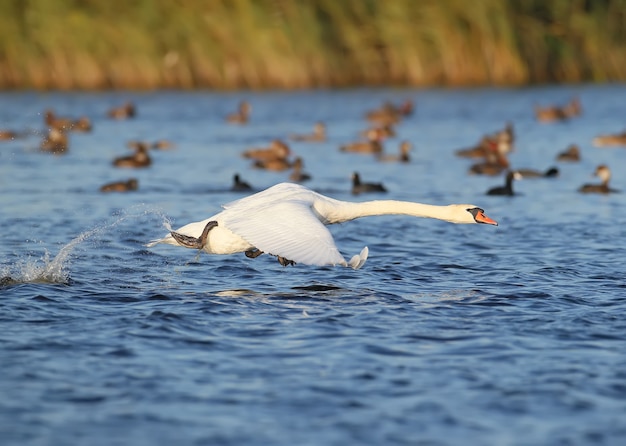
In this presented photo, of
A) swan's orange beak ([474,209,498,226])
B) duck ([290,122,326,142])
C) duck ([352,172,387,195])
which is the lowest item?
duck ([352,172,387,195])

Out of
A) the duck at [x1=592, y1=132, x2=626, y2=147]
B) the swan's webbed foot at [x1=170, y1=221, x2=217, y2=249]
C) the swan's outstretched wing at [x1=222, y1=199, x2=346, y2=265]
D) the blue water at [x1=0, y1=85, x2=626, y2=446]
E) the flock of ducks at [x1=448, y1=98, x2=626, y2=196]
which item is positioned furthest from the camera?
the duck at [x1=592, y1=132, x2=626, y2=147]

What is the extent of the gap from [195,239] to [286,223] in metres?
1.30

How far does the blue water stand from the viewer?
7.71 meters

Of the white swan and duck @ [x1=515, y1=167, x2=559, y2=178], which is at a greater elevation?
the white swan

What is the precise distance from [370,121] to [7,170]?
61.8 feet

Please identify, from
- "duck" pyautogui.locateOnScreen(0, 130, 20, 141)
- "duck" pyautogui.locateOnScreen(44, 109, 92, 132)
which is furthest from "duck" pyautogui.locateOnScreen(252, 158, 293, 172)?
"duck" pyautogui.locateOnScreen(0, 130, 20, 141)

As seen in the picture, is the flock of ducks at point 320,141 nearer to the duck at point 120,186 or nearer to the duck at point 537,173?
the duck at point 120,186

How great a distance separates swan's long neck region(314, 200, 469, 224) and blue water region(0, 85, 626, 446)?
0.78 meters

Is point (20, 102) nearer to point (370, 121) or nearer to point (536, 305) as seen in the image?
point (370, 121)

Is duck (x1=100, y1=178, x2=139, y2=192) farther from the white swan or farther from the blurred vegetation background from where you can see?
the blurred vegetation background

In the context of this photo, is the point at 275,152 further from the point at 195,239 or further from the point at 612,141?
the point at 195,239

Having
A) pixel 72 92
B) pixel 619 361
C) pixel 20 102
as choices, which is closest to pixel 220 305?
pixel 619 361

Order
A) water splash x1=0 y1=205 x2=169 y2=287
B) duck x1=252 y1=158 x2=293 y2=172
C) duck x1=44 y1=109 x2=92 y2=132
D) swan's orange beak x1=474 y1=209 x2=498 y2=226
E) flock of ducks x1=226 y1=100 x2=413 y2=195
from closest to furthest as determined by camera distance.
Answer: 1. swan's orange beak x1=474 y1=209 x2=498 y2=226
2. water splash x1=0 y1=205 x2=169 y2=287
3. flock of ducks x1=226 y1=100 x2=413 y2=195
4. duck x1=252 y1=158 x2=293 y2=172
5. duck x1=44 y1=109 x2=92 y2=132

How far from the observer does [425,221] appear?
19.1 m
